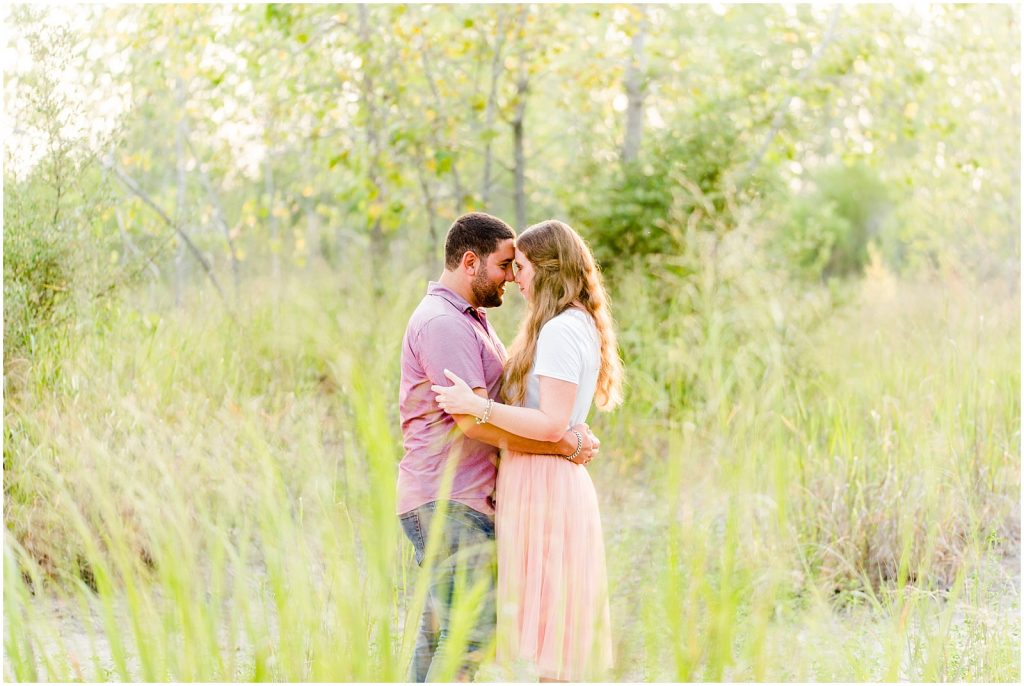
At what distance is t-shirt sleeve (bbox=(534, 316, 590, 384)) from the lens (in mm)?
2902

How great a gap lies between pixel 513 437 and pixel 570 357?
0.32 m

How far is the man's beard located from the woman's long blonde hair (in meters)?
0.15

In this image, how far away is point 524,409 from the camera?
289cm

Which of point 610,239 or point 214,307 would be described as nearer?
point 214,307

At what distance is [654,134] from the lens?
881cm

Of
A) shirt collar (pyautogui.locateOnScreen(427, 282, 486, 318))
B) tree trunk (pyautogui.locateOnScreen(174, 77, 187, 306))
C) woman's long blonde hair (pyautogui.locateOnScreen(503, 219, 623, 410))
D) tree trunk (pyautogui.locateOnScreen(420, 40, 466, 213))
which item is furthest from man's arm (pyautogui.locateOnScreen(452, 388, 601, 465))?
tree trunk (pyautogui.locateOnScreen(420, 40, 466, 213))

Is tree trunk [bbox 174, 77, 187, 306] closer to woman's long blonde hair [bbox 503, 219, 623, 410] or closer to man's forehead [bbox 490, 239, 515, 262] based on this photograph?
man's forehead [bbox 490, 239, 515, 262]

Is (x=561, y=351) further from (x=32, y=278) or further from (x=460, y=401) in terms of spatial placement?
(x=32, y=278)

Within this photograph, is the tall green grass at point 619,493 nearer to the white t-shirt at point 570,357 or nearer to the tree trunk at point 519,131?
the white t-shirt at point 570,357

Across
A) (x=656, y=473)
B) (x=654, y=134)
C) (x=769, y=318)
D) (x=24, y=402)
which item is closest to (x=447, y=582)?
A: (x=24, y=402)

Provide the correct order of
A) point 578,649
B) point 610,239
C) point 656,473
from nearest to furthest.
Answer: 1. point 578,649
2. point 656,473
3. point 610,239

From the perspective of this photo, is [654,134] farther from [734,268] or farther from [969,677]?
[969,677]

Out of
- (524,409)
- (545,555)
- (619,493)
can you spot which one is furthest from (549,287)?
(619,493)

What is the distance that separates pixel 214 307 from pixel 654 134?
14.5 feet
